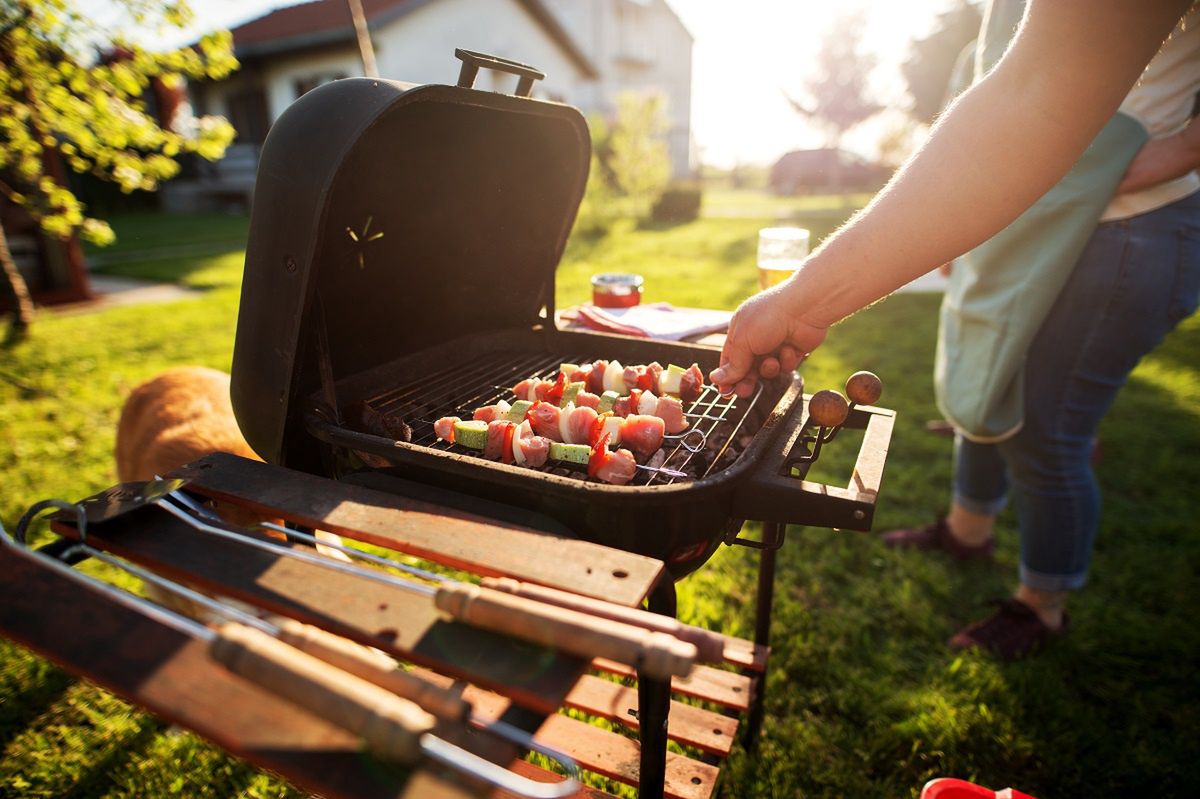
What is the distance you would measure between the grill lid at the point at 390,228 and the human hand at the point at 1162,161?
1824mm

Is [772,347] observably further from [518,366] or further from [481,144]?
[481,144]

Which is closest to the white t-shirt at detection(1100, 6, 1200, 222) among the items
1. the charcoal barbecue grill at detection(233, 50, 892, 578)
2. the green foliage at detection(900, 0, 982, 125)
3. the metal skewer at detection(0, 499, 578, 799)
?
the charcoal barbecue grill at detection(233, 50, 892, 578)

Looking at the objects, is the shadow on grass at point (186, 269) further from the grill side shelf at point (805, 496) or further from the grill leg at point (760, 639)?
the grill side shelf at point (805, 496)

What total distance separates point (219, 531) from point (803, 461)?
1.27m

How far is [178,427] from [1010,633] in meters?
3.51

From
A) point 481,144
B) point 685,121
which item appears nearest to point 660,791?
point 481,144

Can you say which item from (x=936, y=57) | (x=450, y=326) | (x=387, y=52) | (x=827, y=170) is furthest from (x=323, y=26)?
(x=936, y=57)

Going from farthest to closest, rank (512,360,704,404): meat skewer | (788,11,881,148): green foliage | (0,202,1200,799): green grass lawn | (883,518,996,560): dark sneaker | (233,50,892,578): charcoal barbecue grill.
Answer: (788,11,881,148): green foliage → (883,518,996,560): dark sneaker → (0,202,1200,799): green grass lawn → (512,360,704,404): meat skewer → (233,50,892,578): charcoal barbecue grill

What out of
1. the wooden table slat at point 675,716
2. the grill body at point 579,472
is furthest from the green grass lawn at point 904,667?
the grill body at point 579,472

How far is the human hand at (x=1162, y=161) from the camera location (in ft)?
6.98

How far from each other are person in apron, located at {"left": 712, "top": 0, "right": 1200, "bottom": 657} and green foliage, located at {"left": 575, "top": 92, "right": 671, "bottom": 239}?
41.5ft

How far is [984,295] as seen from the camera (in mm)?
2533

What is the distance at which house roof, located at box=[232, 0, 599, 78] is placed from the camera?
1609 cm

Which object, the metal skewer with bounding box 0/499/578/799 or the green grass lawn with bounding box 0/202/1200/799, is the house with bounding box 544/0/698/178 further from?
the metal skewer with bounding box 0/499/578/799
